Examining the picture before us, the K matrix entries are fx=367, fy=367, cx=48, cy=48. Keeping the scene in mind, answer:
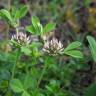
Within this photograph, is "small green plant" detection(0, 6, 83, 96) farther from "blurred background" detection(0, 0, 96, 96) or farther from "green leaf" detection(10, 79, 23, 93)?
"blurred background" detection(0, 0, 96, 96)

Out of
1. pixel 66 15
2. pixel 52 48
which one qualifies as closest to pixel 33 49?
pixel 52 48

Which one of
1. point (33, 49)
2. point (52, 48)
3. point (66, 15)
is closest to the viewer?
point (52, 48)

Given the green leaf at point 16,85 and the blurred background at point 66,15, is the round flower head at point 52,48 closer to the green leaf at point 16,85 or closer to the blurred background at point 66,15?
the green leaf at point 16,85

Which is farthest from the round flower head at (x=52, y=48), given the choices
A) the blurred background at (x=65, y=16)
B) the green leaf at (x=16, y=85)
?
the blurred background at (x=65, y=16)

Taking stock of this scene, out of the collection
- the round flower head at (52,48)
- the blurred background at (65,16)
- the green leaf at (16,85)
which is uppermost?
the blurred background at (65,16)

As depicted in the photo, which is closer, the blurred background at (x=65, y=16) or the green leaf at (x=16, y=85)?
the green leaf at (x=16, y=85)

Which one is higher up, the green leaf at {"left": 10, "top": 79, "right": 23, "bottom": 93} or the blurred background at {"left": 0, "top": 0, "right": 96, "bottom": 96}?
the blurred background at {"left": 0, "top": 0, "right": 96, "bottom": 96}

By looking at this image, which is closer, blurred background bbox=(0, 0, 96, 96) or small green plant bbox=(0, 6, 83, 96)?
small green plant bbox=(0, 6, 83, 96)

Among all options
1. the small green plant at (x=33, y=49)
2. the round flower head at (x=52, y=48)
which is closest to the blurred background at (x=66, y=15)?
the small green plant at (x=33, y=49)

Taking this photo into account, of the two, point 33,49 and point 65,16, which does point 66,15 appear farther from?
point 33,49

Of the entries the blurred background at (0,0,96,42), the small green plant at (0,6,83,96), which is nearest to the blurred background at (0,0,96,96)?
the blurred background at (0,0,96,42)

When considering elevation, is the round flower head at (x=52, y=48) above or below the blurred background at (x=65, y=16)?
below

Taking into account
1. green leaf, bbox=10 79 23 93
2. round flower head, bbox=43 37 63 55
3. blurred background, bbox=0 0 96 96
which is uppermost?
blurred background, bbox=0 0 96 96
